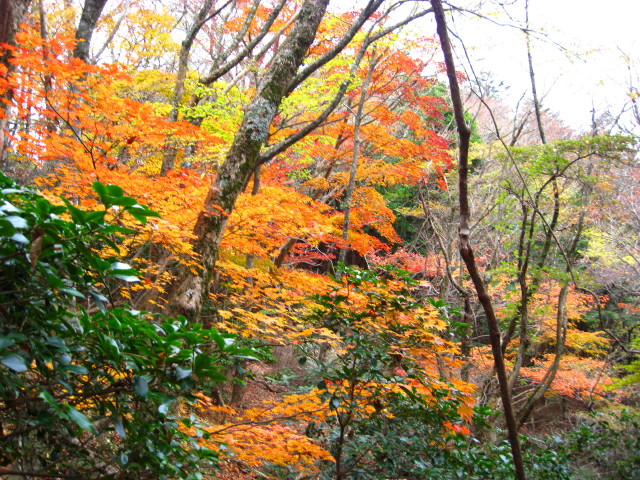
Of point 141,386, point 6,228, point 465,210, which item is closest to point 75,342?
point 141,386

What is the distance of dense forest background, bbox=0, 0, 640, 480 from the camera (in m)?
1.11

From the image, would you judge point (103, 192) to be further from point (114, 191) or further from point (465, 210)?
point (465, 210)

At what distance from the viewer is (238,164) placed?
4.08 m

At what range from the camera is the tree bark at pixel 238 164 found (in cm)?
377

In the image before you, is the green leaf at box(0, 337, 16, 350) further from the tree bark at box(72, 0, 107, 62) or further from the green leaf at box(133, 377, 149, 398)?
the tree bark at box(72, 0, 107, 62)

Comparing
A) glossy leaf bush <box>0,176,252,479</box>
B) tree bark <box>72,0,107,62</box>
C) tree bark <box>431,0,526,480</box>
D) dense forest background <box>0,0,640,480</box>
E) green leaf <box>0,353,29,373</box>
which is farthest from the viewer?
tree bark <box>72,0,107,62</box>

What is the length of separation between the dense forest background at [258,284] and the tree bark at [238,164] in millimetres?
22

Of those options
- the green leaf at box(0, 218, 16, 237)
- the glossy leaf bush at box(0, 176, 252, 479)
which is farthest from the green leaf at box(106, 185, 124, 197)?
the green leaf at box(0, 218, 16, 237)

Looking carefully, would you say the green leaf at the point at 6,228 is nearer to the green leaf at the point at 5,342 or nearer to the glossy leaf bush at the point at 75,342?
the glossy leaf bush at the point at 75,342

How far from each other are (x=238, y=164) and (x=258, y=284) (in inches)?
162

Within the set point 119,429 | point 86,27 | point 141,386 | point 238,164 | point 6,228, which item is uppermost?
point 86,27

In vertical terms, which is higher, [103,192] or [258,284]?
[103,192]

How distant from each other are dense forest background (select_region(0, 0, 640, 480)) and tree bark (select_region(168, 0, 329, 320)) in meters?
0.02

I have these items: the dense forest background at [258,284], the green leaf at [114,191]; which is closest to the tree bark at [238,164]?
the dense forest background at [258,284]
